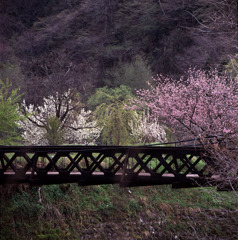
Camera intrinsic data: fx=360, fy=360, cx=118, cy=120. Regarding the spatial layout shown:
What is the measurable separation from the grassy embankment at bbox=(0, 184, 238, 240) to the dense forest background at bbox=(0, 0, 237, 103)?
15.7 meters

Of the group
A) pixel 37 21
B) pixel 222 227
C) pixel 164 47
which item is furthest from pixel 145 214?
pixel 37 21

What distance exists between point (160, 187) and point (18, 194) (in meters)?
7.28

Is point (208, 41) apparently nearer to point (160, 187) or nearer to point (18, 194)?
point (160, 187)

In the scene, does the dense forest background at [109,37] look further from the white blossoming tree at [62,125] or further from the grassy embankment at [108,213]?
the grassy embankment at [108,213]

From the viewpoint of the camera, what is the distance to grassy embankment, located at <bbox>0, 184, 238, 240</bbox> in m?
12.6

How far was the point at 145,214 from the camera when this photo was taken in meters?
15.7

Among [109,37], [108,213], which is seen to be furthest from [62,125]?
[109,37]

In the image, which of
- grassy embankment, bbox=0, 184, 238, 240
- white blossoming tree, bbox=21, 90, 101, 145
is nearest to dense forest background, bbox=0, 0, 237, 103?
white blossoming tree, bbox=21, 90, 101, 145

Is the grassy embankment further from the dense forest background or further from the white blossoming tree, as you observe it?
the dense forest background

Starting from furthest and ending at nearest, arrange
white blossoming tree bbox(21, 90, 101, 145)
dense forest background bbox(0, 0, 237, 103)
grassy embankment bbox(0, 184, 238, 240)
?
dense forest background bbox(0, 0, 237, 103)
white blossoming tree bbox(21, 90, 101, 145)
grassy embankment bbox(0, 184, 238, 240)

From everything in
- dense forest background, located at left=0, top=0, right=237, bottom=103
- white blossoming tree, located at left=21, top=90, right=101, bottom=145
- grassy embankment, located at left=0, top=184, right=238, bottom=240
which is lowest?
grassy embankment, located at left=0, top=184, right=238, bottom=240

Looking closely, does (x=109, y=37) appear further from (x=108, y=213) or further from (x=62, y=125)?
(x=108, y=213)

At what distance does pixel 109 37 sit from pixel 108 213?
29.4 metres

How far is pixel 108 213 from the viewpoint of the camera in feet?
48.7
